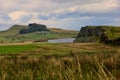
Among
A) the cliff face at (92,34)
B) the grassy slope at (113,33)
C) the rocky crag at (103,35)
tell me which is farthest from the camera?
the cliff face at (92,34)

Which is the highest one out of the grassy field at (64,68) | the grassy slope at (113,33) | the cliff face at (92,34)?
the grassy field at (64,68)

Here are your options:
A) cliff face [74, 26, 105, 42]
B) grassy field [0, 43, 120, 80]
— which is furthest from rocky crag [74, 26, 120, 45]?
grassy field [0, 43, 120, 80]

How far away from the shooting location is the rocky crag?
6338 cm

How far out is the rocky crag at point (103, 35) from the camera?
208ft

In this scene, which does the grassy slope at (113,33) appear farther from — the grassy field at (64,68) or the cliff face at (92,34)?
the grassy field at (64,68)

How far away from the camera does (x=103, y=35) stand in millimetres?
70625

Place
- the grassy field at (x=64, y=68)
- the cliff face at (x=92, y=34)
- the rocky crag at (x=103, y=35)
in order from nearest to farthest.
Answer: the grassy field at (x=64, y=68) < the rocky crag at (x=103, y=35) < the cliff face at (x=92, y=34)

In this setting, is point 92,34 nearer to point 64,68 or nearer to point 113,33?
point 113,33

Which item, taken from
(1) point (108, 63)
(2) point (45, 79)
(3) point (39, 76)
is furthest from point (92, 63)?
(2) point (45, 79)

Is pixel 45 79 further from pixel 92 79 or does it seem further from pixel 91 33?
pixel 91 33

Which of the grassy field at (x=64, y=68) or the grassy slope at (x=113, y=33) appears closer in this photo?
the grassy field at (x=64, y=68)

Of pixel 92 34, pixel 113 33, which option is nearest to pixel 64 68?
pixel 113 33

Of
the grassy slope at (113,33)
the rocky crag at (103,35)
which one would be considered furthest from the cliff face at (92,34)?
the grassy slope at (113,33)

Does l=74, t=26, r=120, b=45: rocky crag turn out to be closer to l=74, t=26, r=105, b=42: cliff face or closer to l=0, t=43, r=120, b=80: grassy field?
l=74, t=26, r=105, b=42: cliff face
